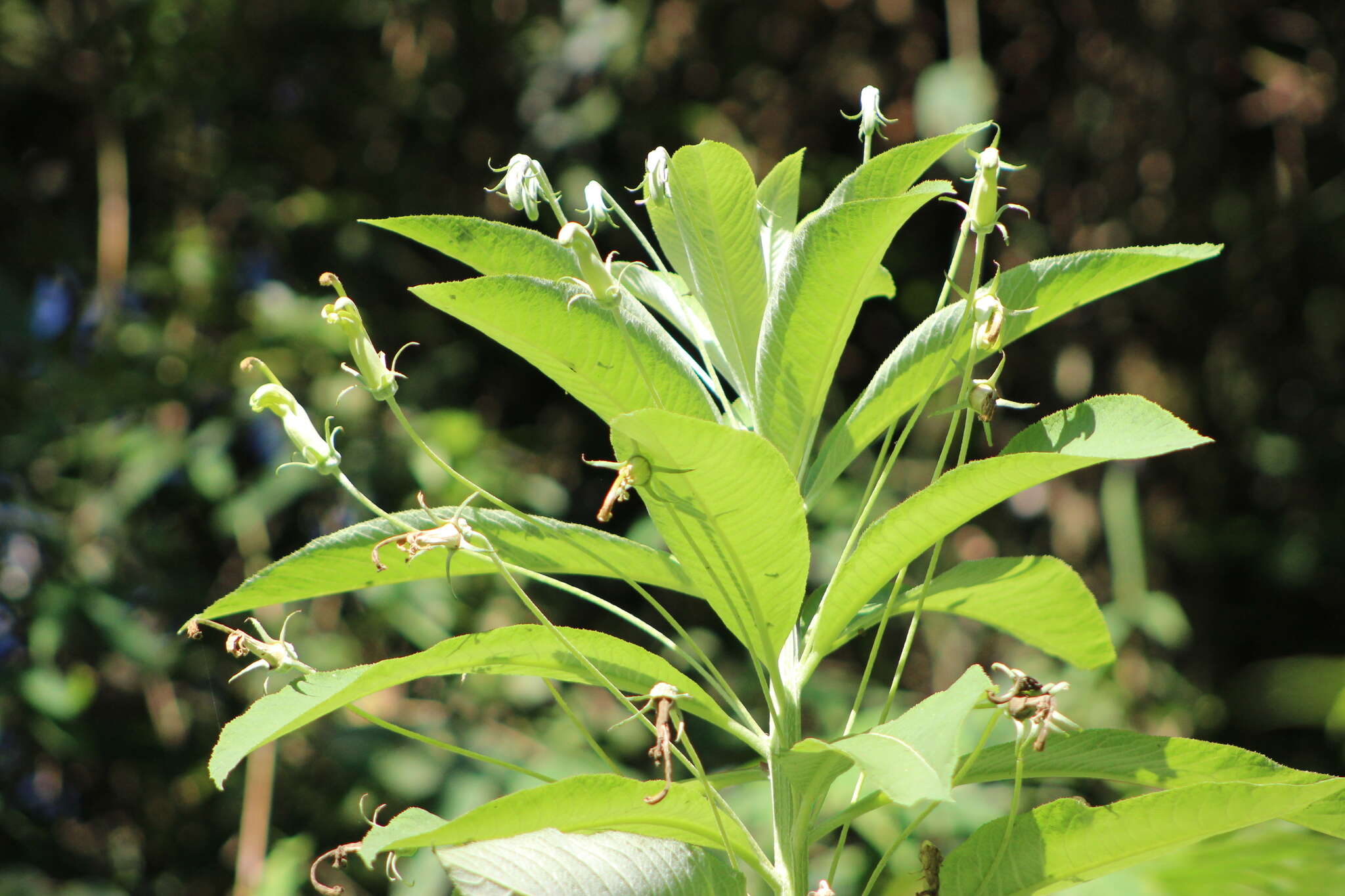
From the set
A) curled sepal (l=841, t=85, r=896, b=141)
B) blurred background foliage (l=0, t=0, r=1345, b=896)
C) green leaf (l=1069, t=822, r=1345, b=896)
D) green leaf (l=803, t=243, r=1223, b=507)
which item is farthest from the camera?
blurred background foliage (l=0, t=0, r=1345, b=896)

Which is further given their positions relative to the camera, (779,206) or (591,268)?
(779,206)

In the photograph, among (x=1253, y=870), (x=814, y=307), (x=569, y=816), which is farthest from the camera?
(x=814, y=307)

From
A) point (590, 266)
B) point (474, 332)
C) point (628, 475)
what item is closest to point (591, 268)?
point (590, 266)

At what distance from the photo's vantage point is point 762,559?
562 millimetres

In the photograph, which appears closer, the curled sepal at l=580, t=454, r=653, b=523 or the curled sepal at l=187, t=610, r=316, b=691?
the curled sepal at l=580, t=454, r=653, b=523

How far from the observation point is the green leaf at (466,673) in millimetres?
515

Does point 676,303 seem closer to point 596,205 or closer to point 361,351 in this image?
point 596,205

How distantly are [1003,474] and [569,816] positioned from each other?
251 millimetres

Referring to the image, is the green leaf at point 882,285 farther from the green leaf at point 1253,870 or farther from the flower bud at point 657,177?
the green leaf at point 1253,870

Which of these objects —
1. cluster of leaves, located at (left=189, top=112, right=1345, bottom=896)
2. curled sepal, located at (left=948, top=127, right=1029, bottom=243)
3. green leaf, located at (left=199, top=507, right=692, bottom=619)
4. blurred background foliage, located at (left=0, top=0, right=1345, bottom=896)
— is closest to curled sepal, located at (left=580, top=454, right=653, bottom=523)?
cluster of leaves, located at (left=189, top=112, right=1345, bottom=896)

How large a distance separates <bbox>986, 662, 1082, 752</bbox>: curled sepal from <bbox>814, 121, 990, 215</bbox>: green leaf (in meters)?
0.26

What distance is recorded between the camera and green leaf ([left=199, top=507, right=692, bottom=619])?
611mm

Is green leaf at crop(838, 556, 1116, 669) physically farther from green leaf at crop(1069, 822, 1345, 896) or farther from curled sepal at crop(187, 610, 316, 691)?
curled sepal at crop(187, 610, 316, 691)

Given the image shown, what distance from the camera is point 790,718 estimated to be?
2.08ft
